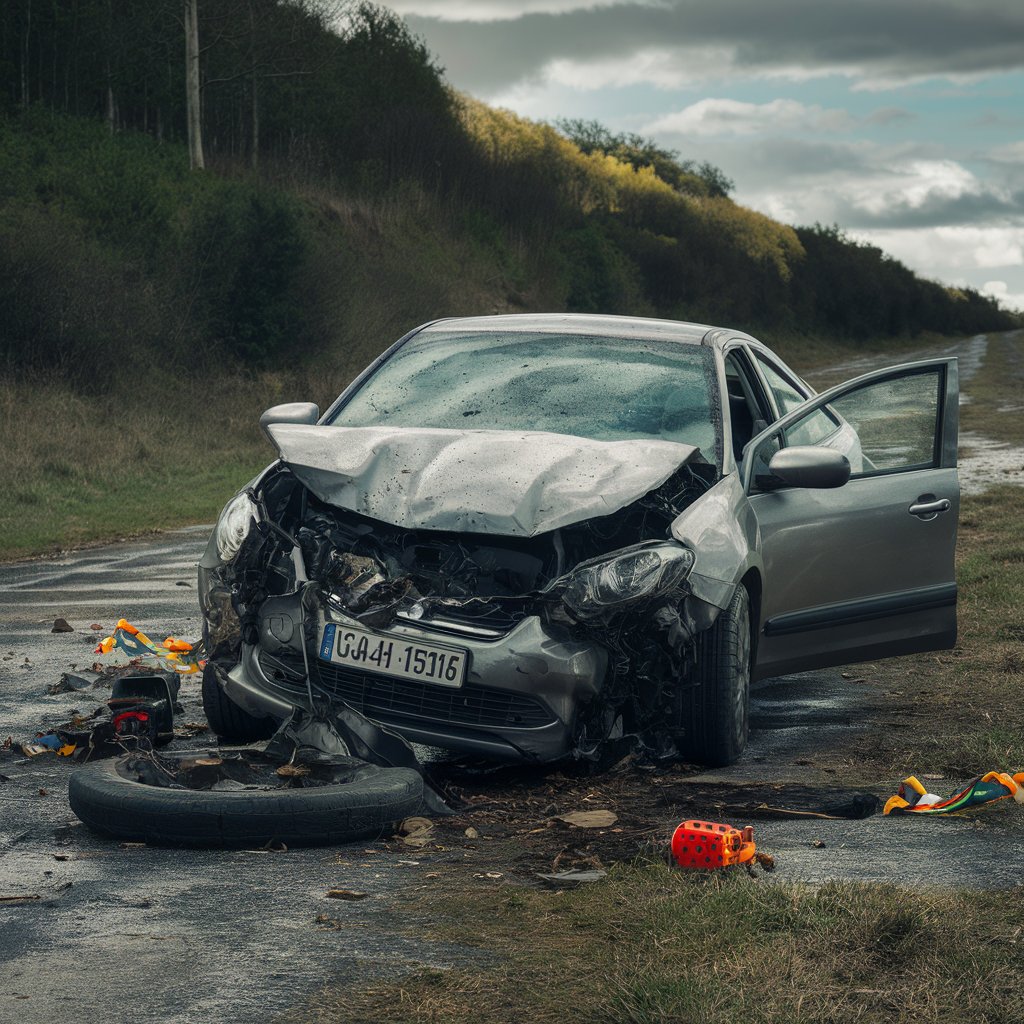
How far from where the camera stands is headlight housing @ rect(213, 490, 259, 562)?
5.14 m

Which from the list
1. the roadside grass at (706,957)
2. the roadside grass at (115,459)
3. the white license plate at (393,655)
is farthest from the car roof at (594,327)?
the roadside grass at (115,459)

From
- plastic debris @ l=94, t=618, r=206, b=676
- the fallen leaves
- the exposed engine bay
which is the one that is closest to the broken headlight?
the exposed engine bay

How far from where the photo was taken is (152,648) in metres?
7.86

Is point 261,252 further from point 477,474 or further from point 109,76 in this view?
point 477,474

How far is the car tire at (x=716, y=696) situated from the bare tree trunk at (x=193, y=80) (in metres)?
38.0

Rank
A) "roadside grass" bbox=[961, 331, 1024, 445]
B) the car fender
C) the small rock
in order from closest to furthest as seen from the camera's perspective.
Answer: the small rock < the car fender < "roadside grass" bbox=[961, 331, 1024, 445]

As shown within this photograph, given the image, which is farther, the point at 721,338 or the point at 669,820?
the point at 721,338

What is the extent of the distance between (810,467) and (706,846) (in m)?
2.19

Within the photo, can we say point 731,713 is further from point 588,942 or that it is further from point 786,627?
point 588,942

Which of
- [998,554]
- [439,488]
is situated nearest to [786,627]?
[439,488]

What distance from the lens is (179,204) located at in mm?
37344

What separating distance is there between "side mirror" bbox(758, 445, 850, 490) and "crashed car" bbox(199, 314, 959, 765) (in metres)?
0.01

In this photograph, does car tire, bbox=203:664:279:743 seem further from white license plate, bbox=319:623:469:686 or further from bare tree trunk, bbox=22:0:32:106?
bare tree trunk, bbox=22:0:32:106

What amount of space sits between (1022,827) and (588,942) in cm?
173
